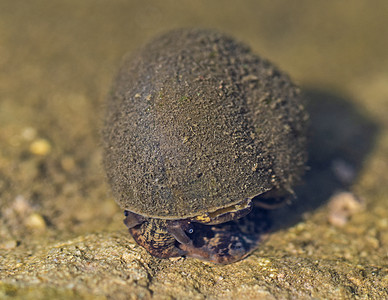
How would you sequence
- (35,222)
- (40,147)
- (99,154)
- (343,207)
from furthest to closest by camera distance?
(99,154) → (40,147) → (343,207) → (35,222)

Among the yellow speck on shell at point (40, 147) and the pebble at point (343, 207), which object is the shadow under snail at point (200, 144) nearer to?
the pebble at point (343, 207)

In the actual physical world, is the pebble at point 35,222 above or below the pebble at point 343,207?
above

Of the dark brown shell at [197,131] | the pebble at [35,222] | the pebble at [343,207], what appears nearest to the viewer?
the dark brown shell at [197,131]

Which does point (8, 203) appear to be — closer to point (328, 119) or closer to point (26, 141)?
point (26, 141)

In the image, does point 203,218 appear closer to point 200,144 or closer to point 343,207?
point 200,144

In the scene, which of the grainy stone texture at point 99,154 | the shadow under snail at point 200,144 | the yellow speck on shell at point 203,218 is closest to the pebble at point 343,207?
the grainy stone texture at point 99,154

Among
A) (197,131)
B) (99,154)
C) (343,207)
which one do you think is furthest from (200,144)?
(343,207)

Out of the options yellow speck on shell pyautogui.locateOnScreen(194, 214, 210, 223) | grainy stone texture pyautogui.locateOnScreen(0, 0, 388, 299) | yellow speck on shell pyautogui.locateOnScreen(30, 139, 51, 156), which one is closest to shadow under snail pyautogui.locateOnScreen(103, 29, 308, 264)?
yellow speck on shell pyautogui.locateOnScreen(194, 214, 210, 223)
